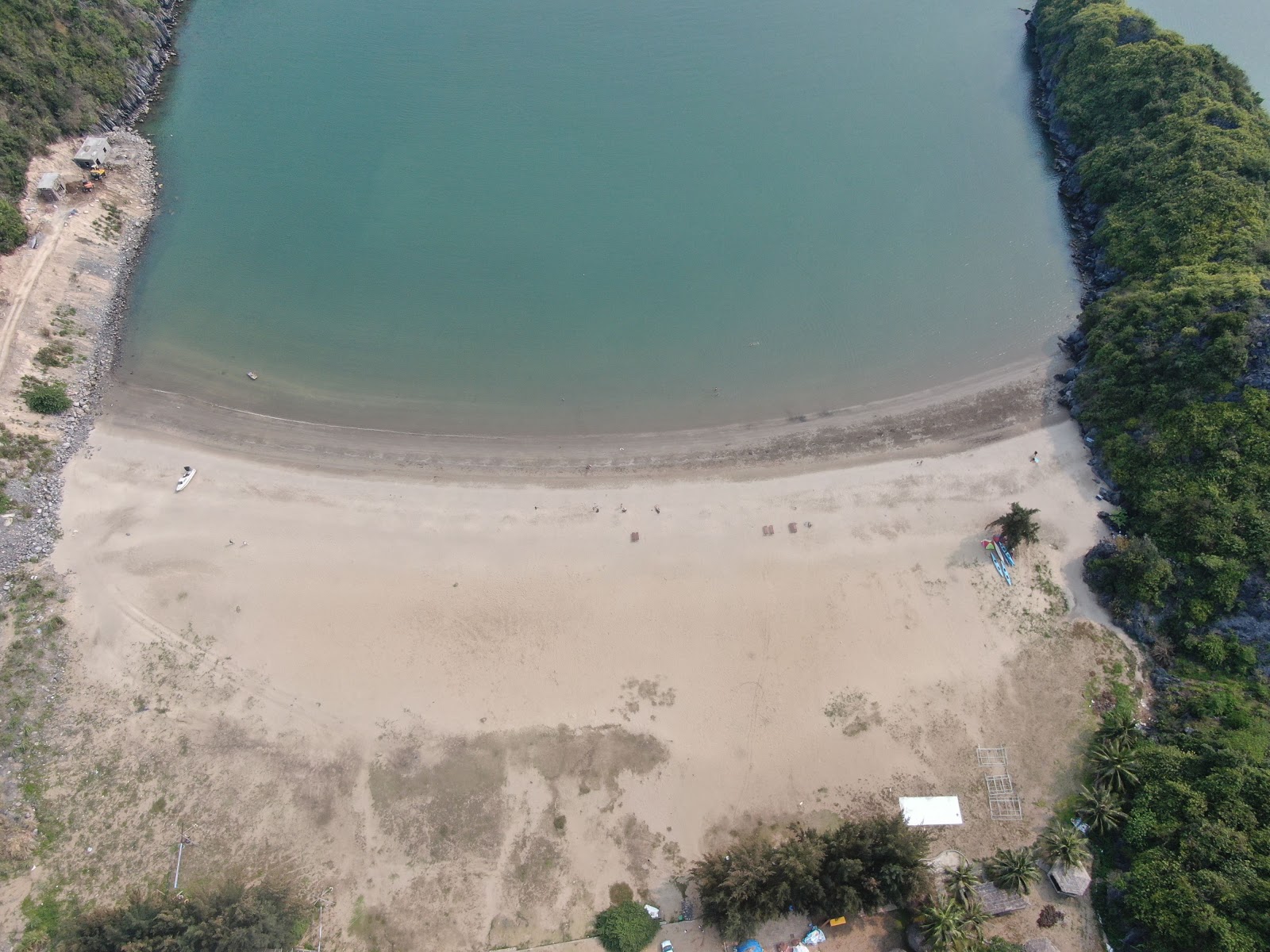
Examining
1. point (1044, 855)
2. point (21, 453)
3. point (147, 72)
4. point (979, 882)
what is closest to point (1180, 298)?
point (1044, 855)

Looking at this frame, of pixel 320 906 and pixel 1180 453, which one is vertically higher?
pixel 1180 453

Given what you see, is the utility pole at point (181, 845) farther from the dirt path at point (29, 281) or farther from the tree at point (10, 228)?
the tree at point (10, 228)

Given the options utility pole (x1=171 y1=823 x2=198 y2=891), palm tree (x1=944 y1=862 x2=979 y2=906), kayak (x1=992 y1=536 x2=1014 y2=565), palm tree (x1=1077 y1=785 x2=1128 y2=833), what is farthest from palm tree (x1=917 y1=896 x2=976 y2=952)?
utility pole (x1=171 y1=823 x2=198 y2=891)

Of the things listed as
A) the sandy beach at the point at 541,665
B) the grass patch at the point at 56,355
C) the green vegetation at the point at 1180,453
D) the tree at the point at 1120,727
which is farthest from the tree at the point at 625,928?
the grass patch at the point at 56,355

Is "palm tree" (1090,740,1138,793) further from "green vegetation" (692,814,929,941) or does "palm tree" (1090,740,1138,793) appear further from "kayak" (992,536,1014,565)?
"kayak" (992,536,1014,565)

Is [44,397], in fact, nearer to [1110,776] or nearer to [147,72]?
[147,72]

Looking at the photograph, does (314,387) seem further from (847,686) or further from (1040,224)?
(1040,224)
